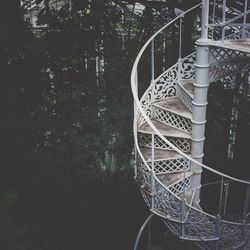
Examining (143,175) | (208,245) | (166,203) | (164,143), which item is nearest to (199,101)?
(164,143)

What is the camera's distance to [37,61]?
15.8 ft

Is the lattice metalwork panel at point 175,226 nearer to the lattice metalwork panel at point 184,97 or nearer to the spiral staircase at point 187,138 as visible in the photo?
the spiral staircase at point 187,138

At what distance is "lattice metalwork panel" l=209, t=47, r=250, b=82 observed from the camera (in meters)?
4.64

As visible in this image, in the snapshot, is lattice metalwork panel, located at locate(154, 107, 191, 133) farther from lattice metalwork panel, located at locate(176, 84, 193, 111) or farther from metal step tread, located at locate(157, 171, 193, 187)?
metal step tread, located at locate(157, 171, 193, 187)

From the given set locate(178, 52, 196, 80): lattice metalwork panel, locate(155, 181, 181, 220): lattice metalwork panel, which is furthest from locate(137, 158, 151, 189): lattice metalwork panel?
locate(178, 52, 196, 80): lattice metalwork panel

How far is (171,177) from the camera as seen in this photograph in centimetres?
492

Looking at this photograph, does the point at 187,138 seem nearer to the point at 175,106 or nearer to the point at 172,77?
the point at 175,106

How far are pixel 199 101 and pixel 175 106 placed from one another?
0.51 meters

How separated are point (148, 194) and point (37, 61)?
210 cm

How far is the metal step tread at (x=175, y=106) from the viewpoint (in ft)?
16.5

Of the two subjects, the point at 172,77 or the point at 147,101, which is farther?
the point at 172,77

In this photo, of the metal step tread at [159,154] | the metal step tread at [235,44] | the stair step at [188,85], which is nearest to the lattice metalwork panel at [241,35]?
the metal step tread at [235,44]

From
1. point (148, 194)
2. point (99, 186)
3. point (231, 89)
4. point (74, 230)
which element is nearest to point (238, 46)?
point (148, 194)

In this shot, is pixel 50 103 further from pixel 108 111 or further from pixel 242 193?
pixel 242 193
